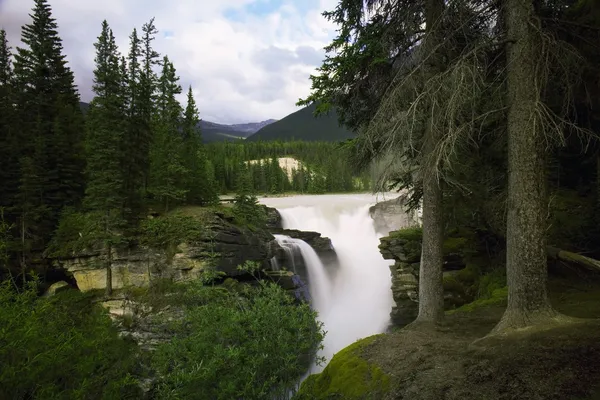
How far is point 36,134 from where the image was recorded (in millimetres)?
25328

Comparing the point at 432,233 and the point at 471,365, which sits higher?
the point at 432,233

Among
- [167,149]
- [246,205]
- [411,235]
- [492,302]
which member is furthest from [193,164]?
[492,302]

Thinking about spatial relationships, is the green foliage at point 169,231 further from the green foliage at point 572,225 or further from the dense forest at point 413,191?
the green foliage at point 572,225

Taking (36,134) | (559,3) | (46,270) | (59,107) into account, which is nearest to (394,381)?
(559,3)

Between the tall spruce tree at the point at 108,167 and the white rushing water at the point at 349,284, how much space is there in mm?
11918

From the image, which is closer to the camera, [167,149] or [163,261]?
[163,261]

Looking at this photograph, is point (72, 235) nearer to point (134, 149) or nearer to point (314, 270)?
point (134, 149)


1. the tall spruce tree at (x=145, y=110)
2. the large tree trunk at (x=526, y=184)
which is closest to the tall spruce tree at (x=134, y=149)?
the tall spruce tree at (x=145, y=110)

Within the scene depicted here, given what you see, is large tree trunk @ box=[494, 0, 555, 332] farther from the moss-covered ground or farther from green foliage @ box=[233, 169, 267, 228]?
green foliage @ box=[233, 169, 267, 228]

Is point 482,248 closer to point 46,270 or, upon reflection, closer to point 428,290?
point 428,290

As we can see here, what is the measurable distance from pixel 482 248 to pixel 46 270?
86.0 ft

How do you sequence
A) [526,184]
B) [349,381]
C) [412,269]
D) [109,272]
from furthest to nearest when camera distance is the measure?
[109,272] → [412,269] → [349,381] → [526,184]

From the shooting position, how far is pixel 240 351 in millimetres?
5578

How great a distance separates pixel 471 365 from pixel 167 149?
79.0 feet
